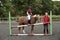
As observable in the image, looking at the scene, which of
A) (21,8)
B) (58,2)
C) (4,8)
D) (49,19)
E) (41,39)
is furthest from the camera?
(58,2)

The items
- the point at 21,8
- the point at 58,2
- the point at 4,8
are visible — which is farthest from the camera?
the point at 58,2

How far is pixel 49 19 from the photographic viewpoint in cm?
1964

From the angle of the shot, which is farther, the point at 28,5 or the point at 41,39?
the point at 28,5

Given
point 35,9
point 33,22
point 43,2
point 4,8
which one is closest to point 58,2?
point 43,2

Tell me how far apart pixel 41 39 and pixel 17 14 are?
3714 centimetres

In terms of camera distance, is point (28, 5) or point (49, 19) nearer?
point (49, 19)

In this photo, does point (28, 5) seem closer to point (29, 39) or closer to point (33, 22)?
point (33, 22)

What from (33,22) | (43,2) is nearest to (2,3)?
(43,2)

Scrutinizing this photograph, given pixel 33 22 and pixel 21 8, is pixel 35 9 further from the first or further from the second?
pixel 33 22

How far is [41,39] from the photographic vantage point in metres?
16.8

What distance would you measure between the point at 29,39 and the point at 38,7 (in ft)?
131

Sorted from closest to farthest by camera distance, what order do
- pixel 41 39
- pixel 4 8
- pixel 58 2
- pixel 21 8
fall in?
1. pixel 41 39
2. pixel 4 8
3. pixel 21 8
4. pixel 58 2

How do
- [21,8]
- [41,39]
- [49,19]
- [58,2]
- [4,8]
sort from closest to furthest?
1. [41,39]
2. [49,19]
3. [4,8]
4. [21,8]
5. [58,2]

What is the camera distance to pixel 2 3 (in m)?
54.7
